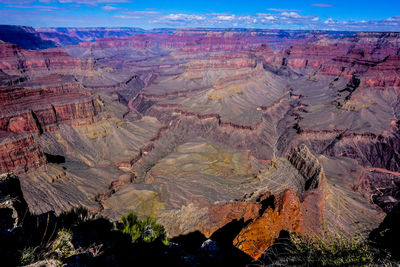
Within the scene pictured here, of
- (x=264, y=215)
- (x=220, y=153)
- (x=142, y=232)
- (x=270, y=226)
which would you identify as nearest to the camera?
(x=270, y=226)

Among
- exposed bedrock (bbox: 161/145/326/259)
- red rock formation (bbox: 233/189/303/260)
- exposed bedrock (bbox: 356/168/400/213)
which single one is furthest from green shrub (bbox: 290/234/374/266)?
exposed bedrock (bbox: 356/168/400/213)

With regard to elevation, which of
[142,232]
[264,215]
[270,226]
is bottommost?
[142,232]

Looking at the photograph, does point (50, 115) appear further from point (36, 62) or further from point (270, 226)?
point (36, 62)

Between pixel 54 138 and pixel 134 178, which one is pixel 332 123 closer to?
pixel 134 178

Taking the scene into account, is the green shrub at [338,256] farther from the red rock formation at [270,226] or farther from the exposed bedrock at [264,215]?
the red rock formation at [270,226]

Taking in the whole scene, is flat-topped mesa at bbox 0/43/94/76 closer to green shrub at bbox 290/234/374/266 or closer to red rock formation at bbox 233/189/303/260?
red rock formation at bbox 233/189/303/260

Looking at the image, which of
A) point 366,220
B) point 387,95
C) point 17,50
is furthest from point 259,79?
point 17,50

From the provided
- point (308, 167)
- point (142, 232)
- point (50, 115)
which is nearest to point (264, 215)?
point (142, 232)

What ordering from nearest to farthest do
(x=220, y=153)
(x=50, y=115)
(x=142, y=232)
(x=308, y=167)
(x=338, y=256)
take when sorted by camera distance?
(x=338, y=256) → (x=142, y=232) → (x=308, y=167) → (x=220, y=153) → (x=50, y=115)
